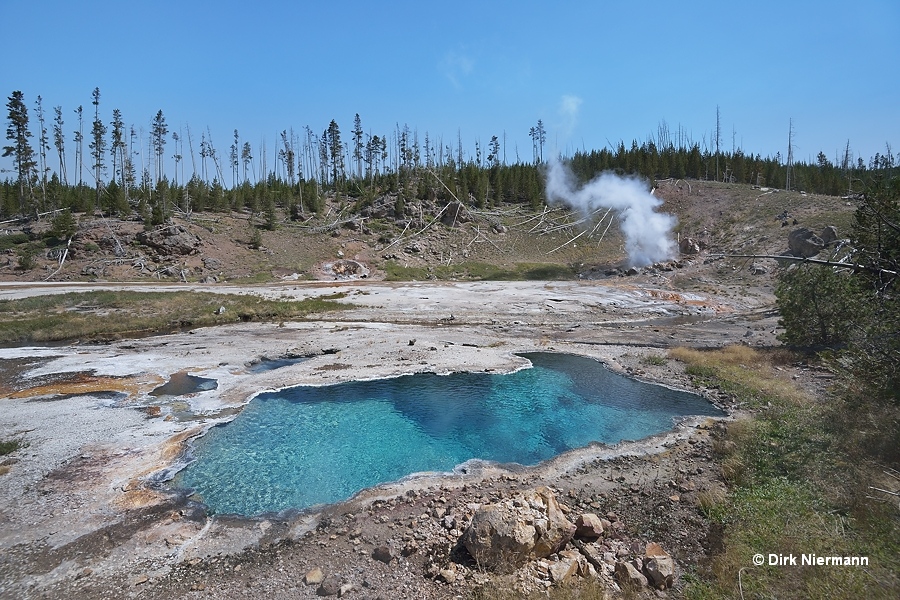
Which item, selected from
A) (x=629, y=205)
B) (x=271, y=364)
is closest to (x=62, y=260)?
(x=271, y=364)

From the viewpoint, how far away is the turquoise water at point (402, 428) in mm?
10164

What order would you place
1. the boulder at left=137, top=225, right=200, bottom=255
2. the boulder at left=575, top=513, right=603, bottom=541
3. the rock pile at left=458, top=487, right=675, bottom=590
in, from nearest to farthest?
the rock pile at left=458, top=487, right=675, bottom=590 → the boulder at left=575, top=513, right=603, bottom=541 → the boulder at left=137, top=225, right=200, bottom=255

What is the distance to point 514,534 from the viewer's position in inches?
264

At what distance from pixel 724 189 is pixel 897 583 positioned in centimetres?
→ 7126

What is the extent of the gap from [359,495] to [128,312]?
83.3ft

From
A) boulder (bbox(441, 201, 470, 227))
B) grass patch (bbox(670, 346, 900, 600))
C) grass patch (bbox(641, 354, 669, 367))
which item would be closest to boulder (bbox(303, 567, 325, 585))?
grass patch (bbox(670, 346, 900, 600))

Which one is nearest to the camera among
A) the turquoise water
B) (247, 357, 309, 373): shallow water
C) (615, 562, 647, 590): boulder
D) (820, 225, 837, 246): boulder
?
(615, 562, 647, 590): boulder

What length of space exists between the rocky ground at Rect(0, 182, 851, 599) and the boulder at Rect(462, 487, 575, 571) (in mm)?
138

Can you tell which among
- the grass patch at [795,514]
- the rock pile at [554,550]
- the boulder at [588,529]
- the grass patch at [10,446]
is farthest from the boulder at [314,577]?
the grass patch at [10,446]

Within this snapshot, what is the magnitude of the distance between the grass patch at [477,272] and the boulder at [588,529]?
39.8 metres

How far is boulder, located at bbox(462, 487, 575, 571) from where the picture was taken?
6.66m

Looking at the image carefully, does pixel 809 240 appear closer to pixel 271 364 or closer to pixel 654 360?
pixel 654 360

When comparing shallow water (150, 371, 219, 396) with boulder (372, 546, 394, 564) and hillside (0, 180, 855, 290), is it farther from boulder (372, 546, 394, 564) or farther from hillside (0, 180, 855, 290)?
hillside (0, 180, 855, 290)

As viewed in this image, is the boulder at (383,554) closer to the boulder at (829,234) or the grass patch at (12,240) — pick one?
the boulder at (829,234)
